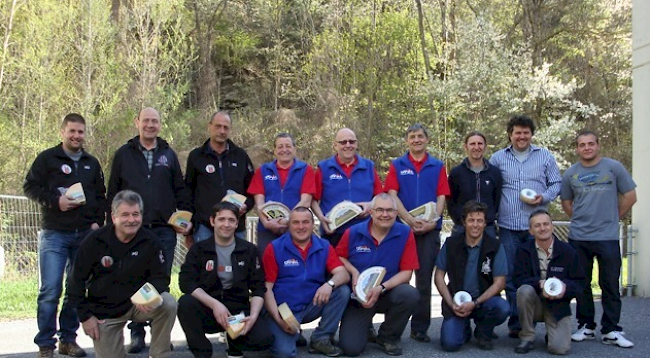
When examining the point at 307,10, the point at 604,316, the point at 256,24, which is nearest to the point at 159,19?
the point at 307,10

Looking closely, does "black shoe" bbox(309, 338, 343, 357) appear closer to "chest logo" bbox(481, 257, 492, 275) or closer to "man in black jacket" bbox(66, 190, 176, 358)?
"man in black jacket" bbox(66, 190, 176, 358)

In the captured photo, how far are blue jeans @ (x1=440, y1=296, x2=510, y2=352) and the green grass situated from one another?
2.52 m

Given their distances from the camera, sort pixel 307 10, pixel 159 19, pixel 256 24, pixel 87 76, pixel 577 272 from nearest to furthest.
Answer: pixel 577 272
pixel 87 76
pixel 159 19
pixel 307 10
pixel 256 24

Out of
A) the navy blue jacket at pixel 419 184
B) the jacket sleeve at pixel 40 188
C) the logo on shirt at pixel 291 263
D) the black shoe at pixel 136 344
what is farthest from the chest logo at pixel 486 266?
the jacket sleeve at pixel 40 188

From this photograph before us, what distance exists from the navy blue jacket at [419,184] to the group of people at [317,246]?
0.5 inches

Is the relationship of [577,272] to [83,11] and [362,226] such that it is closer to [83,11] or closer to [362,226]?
[362,226]

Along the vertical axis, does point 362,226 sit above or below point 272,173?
below

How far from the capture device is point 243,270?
581cm

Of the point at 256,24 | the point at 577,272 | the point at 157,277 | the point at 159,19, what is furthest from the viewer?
the point at 256,24

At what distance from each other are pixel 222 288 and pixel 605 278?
368cm

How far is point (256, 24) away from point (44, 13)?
15.4 metres

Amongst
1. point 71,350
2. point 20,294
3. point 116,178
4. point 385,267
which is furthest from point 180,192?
point 20,294

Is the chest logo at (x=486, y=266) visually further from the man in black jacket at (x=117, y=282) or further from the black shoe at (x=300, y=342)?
the man in black jacket at (x=117, y=282)

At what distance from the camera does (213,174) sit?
6520 millimetres
